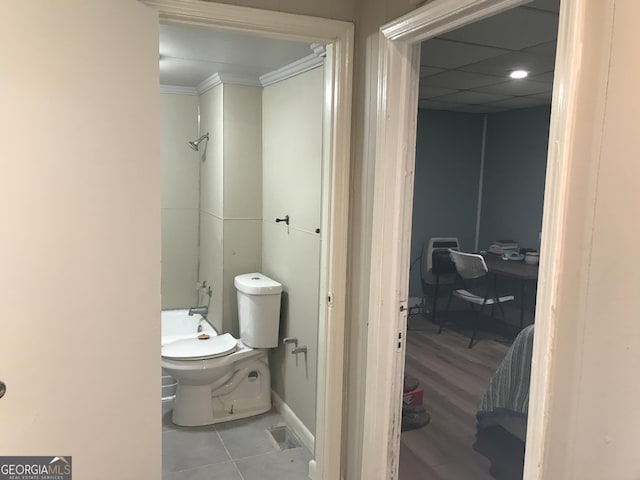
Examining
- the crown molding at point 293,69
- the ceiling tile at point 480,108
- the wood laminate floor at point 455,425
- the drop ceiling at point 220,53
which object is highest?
the ceiling tile at point 480,108

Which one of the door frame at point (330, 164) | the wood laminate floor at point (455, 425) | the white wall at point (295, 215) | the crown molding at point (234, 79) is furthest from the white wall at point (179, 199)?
the door frame at point (330, 164)

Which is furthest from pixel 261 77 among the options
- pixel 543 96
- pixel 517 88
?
pixel 543 96

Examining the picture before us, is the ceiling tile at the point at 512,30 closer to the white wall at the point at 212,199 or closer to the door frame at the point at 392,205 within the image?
the door frame at the point at 392,205

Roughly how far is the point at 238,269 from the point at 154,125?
1927 millimetres

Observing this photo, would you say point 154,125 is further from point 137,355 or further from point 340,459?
point 340,459

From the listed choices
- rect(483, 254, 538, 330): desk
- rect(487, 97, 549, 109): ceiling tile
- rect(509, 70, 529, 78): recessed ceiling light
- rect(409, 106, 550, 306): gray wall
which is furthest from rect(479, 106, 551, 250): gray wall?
rect(509, 70, 529, 78): recessed ceiling light

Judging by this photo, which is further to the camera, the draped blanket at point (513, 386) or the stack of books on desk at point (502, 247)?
the stack of books on desk at point (502, 247)

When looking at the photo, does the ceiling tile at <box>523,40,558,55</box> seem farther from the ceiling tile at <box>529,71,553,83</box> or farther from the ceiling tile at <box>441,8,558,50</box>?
the ceiling tile at <box>529,71,553,83</box>

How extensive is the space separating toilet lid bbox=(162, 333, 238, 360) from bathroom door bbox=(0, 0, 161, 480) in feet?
3.89

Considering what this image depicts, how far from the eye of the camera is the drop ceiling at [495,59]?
2.30 metres

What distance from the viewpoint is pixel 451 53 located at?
2.89 meters

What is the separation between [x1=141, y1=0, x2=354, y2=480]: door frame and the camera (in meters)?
1.87

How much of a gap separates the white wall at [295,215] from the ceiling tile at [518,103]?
7.99ft

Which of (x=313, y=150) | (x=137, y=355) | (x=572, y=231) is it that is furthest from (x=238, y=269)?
(x=572, y=231)
